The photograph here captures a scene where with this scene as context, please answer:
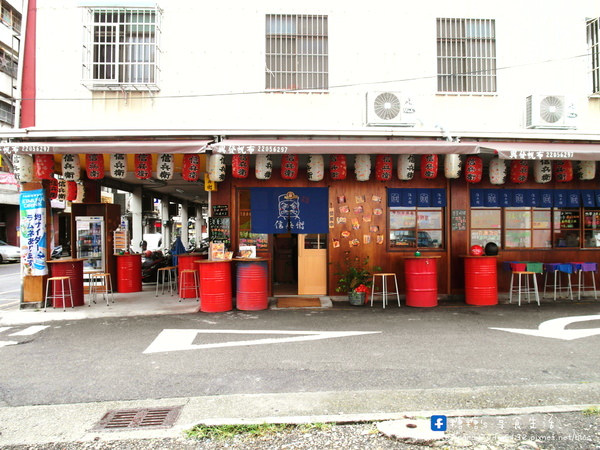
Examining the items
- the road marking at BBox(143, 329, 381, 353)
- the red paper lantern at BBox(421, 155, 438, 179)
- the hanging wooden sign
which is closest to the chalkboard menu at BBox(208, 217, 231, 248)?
the hanging wooden sign

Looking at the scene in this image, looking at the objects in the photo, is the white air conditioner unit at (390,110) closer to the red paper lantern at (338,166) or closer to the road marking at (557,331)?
the red paper lantern at (338,166)

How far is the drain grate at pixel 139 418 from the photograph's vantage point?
12.8ft

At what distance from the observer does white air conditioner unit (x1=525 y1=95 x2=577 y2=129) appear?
959 cm

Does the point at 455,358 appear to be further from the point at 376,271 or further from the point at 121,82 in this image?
the point at 121,82

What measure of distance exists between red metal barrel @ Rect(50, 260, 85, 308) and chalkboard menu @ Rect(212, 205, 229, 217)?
3.39 m

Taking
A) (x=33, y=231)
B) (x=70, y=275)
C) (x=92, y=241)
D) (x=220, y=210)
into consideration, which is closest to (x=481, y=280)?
(x=220, y=210)

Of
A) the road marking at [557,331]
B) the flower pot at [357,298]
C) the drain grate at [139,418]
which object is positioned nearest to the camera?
the drain grate at [139,418]

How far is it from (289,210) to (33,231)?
589 centimetres

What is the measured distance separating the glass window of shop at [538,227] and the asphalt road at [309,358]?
253cm

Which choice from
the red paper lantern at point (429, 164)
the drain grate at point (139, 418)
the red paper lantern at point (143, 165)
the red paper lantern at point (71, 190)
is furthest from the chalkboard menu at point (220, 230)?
the drain grate at point (139, 418)

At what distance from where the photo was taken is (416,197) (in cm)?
1047

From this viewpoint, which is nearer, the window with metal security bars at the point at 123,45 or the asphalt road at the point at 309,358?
the asphalt road at the point at 309,358

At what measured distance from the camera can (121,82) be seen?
9719mm

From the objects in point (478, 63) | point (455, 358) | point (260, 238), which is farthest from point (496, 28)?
point (455, 358)
